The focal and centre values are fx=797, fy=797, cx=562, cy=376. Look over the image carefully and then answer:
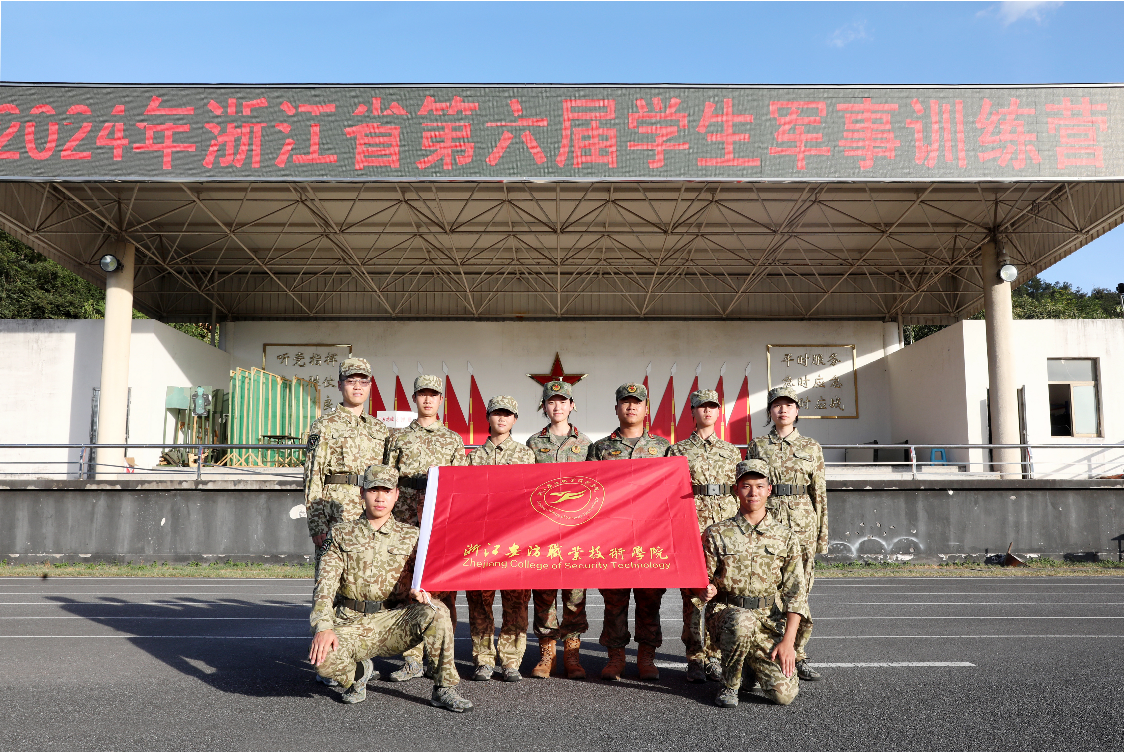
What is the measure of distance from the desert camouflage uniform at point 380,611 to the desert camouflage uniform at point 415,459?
0.55m

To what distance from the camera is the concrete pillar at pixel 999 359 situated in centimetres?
1634

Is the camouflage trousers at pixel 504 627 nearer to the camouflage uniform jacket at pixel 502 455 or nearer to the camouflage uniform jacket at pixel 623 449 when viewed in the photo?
the camouflage uniform jacket at pixel 502 455

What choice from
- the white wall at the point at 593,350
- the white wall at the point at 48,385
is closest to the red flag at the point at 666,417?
the white wall at the point at 593,350

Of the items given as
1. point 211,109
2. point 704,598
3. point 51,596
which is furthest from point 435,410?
point 211,109

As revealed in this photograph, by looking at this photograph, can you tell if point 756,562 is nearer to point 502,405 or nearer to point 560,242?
point 502,405

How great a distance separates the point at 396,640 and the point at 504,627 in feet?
2.49

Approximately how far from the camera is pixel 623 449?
5.31 metres

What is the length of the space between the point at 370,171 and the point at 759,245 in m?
10.7

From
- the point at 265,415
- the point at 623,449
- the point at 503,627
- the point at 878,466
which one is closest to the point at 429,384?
the point at 623,449

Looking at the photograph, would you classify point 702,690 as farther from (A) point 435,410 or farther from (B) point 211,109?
(B) point 211,109

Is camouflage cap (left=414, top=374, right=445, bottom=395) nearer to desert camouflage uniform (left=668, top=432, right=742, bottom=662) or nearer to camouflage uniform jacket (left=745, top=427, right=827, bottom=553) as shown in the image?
desert camouflage uniform (left=668, top=432, right=742, bottom=662)

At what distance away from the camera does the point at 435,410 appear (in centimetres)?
538

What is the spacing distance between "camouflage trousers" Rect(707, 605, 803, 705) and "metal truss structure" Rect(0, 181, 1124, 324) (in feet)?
36.7

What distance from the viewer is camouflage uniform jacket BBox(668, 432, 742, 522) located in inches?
206
